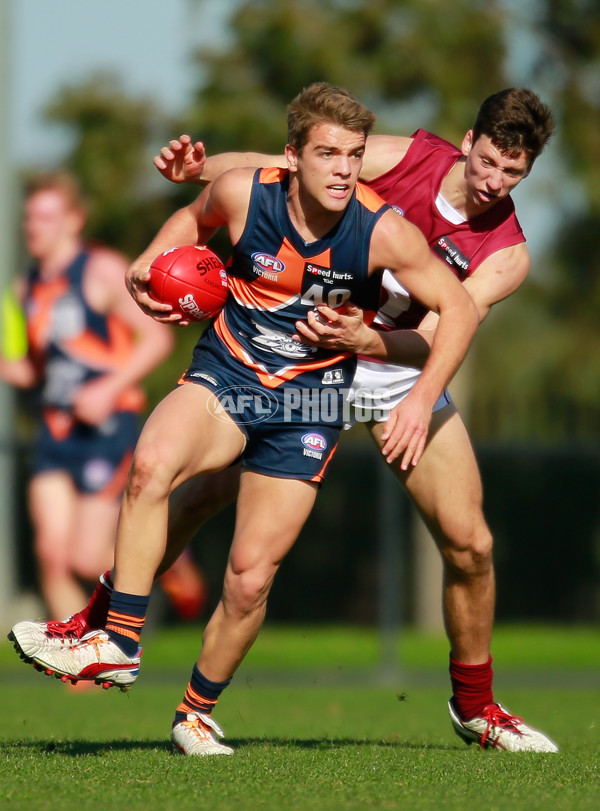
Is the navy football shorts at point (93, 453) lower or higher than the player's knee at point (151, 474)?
lower

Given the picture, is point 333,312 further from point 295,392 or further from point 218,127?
point 218,127

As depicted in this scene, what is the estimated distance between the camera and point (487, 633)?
18.6 ft

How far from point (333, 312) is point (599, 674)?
6.96m

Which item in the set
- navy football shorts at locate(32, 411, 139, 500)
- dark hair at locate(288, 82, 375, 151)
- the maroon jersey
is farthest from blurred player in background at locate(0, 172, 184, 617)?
dark hair at locate(288, 82, 375, 151)

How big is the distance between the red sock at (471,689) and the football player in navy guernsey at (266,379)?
1056 mm

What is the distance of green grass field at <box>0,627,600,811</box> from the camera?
411 cm

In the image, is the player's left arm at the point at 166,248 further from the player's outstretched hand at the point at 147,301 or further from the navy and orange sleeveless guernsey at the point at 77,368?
the navy and orange sleeveless guernsey at the point at 77,368

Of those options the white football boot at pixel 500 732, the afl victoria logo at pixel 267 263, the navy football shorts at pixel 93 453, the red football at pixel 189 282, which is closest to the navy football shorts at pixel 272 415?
the red football at pixel 189 282

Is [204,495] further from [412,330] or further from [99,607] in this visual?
[412,330]

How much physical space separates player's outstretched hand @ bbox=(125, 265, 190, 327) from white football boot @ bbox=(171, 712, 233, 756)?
165 cm

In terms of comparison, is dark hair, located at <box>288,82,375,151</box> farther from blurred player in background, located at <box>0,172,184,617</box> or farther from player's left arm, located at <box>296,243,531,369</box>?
blurred player in background, located at <box>0,172,184,617</box>

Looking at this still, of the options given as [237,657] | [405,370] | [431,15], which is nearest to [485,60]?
[431,15]

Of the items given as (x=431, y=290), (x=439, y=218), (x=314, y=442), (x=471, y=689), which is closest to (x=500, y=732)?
(x=471, y=689)

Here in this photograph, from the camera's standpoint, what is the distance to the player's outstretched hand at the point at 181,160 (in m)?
5.18
